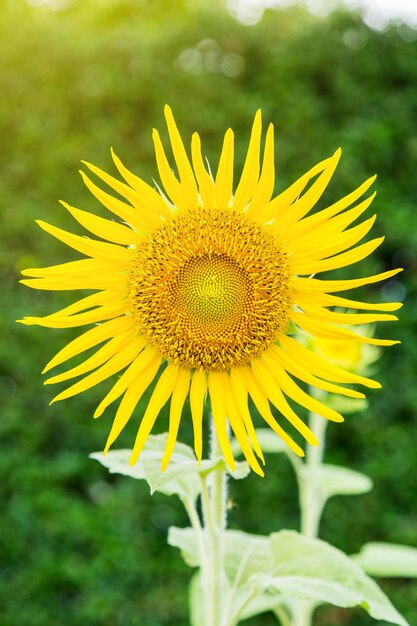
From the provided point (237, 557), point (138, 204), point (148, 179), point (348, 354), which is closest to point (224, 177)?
point (138, 204)

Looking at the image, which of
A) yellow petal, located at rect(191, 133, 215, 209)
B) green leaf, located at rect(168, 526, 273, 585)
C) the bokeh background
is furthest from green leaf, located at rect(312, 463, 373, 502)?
the bokeh background

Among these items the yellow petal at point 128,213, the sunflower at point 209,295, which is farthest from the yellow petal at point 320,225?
the yellow petal at point 128,213

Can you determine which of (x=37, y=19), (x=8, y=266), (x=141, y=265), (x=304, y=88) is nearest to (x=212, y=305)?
(x=141, y=265)

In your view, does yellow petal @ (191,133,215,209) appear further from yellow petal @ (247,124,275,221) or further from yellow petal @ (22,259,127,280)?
yellow petal @ (22,259,127,280)

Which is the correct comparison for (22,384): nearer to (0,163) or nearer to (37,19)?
(0,163)

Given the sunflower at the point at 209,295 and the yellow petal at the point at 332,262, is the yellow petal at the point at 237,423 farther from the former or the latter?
the yellow petal at the point at 332,262

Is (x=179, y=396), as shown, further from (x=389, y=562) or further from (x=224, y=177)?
(x=389, y=562)
